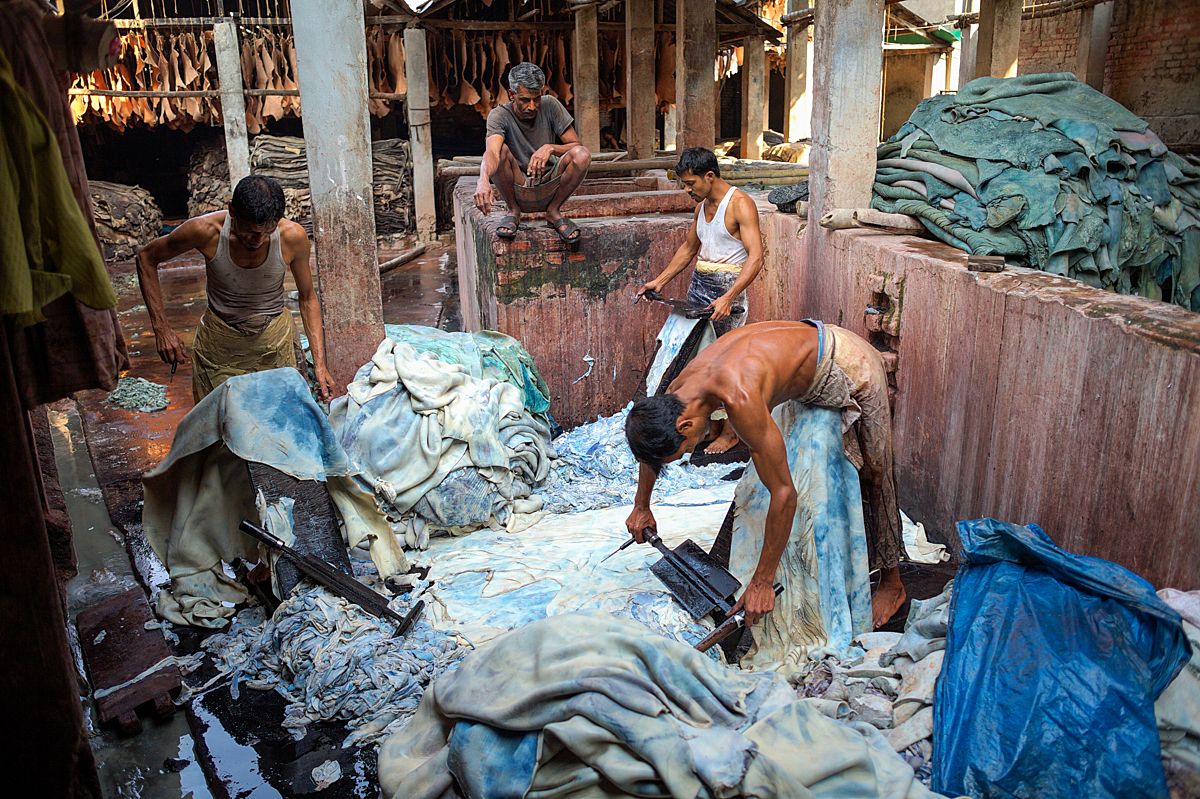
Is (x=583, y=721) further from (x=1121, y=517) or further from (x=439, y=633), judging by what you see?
(x=1121, y=517)

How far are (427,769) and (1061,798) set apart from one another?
74.3 inches

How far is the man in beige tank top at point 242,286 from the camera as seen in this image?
4059 millimetres

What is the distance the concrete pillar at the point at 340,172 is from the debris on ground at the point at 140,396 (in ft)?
8.05

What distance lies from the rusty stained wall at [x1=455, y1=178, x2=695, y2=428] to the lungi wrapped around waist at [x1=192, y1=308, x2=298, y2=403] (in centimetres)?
215

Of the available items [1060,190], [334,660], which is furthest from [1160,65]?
[334,660]

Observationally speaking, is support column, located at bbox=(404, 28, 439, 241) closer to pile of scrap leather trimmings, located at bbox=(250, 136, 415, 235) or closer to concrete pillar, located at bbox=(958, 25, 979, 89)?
pile of scrap leather trimmings, located at bbox=(250, 136, 415, 235)

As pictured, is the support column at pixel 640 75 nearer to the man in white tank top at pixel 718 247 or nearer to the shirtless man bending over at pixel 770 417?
the man in white tank top at pixel 718 247

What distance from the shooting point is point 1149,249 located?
5129mm

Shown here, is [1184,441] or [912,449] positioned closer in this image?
[1184,441]

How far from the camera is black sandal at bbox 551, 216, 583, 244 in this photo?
6.36 meters

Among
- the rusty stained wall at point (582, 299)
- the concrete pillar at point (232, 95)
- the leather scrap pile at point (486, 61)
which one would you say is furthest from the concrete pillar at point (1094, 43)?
the concrete pillar at point (232, 95)

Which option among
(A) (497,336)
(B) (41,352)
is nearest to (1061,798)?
(B) (41,352)

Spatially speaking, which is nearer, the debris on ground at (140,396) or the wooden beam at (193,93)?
the debris on ground at (140,396)

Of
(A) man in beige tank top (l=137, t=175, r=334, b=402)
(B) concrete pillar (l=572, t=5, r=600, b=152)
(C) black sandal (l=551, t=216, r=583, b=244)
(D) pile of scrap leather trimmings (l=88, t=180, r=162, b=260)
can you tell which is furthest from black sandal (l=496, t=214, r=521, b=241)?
(D) pile of scrap leather trimmings (l=88, t=180, r=162, b=260)
